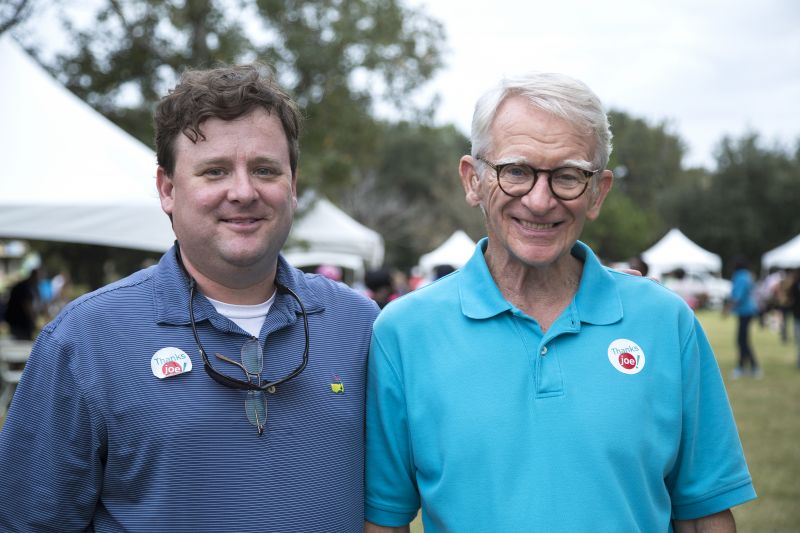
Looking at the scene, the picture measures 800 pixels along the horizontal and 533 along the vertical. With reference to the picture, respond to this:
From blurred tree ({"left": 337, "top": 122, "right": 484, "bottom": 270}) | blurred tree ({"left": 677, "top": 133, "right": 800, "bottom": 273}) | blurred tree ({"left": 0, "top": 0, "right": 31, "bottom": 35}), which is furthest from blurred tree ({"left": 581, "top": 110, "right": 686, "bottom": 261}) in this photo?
blurred tree ({"left": 0, "top": 0, "right": 31, "bottom": 35})

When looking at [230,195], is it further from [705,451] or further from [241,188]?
[705,451]

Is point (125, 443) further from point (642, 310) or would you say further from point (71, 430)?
point (642, 310)

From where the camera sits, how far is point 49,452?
1.97m

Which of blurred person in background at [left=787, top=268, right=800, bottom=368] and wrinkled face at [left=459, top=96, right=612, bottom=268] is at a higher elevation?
wrinkled face at [left=459, top=96, right=612, bottom=268]

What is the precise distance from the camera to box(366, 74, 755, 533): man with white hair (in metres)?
2.04

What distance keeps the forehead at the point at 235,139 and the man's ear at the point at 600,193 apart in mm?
A: 951

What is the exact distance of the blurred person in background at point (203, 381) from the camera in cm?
195

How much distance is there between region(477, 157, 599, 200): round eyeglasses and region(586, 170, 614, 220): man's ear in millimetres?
86

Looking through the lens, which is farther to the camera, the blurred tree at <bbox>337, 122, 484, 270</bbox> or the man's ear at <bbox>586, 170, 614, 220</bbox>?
the blurred tree at <bbox>337, 122, 484, 270</bbox>

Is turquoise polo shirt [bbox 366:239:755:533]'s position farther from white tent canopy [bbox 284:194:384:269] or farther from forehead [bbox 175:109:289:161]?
white tent canopy [bbox 284:194:384:269]

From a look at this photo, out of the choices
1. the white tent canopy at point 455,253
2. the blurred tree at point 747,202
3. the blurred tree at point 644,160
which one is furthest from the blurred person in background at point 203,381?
the blurred tree at point 644,160

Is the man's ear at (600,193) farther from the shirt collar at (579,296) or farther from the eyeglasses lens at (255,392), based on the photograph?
the eyeglasses lens at (255,392)

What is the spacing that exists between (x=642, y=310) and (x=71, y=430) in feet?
5.21

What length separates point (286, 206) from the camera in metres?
2.20
